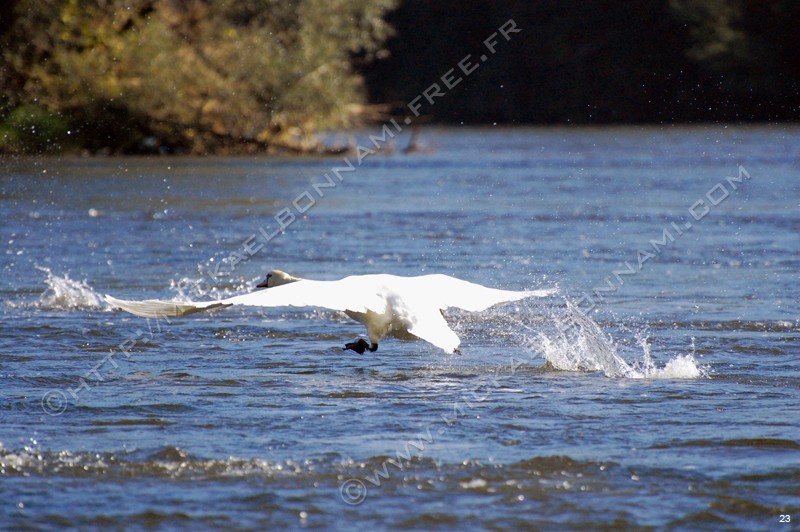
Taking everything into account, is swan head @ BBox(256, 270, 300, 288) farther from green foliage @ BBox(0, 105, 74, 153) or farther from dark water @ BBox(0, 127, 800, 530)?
green foliage @ BBox(0, 105, 74, 153)

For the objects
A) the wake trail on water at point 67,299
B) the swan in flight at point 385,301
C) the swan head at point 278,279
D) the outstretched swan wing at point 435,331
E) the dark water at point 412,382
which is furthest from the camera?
the wake trail on water at point 67,299

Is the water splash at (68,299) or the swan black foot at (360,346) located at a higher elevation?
the water splash at (68,299)

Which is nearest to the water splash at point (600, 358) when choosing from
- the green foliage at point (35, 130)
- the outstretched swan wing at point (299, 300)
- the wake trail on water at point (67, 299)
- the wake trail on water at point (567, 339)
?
the wake trail on water at point (567, 339)

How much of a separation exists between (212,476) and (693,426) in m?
2.61

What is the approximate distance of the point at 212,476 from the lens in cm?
601

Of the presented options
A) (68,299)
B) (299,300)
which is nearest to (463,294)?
(299,300)

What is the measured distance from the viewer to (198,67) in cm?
3406

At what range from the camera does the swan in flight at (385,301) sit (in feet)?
26.1

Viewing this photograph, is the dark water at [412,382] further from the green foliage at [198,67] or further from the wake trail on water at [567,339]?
the green foliage at [198,67]

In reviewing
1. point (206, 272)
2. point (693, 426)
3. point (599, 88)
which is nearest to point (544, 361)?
point (693, 426)

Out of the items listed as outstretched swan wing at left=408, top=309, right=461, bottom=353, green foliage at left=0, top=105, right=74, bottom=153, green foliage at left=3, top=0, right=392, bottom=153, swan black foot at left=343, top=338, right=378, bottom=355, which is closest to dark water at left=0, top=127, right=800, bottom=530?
swan black foot at left=343, top=338, right=378, bottom=355

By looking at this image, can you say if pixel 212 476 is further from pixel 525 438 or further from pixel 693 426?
pixel 693 426

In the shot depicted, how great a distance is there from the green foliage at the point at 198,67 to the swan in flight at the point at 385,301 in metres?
24.5

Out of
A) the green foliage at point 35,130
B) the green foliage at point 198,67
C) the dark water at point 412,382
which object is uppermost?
the green foliage at point 198,67
